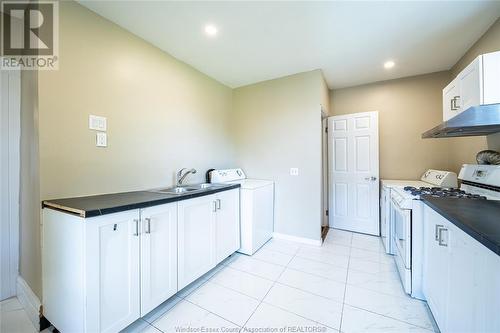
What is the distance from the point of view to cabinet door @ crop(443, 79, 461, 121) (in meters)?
1.78

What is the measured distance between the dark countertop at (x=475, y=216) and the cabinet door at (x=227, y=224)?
1.80 m

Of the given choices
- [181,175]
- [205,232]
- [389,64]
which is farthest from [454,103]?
[181,175]

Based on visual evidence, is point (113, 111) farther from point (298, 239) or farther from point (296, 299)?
point (298, 239)

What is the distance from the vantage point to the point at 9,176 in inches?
67.3

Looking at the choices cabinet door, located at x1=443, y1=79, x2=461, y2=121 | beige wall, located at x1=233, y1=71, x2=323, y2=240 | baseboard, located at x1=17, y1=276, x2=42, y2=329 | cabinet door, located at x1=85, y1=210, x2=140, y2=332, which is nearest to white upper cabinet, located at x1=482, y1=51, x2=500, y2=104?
cabinet door, located at x1=443, y1=79, x2=461, y2=121

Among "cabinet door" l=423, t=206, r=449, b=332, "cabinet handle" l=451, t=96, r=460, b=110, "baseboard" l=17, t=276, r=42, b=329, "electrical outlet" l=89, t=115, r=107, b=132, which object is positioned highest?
"cabinet handle" l=451, t=96, r=460, b=110

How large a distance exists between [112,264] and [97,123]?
1.17 m

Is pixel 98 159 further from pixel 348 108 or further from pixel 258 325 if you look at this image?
pixel 348 108

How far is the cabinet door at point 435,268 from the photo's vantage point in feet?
4.09

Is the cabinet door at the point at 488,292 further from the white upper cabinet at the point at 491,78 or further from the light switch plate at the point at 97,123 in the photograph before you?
the light switch plate at the point at 97,123

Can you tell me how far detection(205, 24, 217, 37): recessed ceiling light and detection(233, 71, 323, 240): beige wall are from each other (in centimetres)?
134

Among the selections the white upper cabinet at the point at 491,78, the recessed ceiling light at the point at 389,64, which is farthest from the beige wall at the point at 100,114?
the white upper cabinet at the point at 491,78

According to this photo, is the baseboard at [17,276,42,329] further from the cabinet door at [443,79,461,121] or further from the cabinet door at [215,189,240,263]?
the cabinet door at [443,79,461,121]

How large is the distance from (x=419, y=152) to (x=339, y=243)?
1.88 metres
